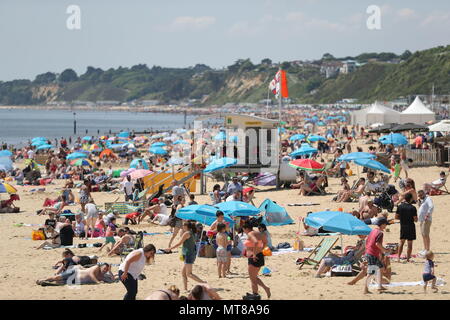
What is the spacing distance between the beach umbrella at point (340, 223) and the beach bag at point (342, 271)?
0.51 metres

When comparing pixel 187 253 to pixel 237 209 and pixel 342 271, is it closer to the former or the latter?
pixel 342 271

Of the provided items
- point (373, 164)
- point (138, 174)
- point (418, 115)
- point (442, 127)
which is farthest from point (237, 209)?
point (418, 115)

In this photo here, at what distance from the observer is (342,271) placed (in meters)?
10.0

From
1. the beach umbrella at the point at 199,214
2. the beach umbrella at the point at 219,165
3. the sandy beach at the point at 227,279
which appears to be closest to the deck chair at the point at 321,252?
the sandy beach at the point at 227,279

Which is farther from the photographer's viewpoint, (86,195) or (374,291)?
(86,195)

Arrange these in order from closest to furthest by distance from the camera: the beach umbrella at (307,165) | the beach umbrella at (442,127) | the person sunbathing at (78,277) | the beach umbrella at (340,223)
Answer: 1. the person sunbathing at (78,277)
2. the beach umbrella at (340,223)
3. the beach umbrella at (307,165)
4. the beach umbrella at (442,127)

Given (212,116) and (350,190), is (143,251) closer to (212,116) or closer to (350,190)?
(350,190)

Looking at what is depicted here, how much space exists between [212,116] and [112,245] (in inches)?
409

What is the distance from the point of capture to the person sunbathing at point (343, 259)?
10.1 meters

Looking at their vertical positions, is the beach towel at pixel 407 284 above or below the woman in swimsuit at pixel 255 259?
below

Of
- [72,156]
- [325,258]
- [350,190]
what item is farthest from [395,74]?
[325,258]

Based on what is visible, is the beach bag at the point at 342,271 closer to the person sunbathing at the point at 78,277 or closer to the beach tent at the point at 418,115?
the person sunbathing at the point at 78,277

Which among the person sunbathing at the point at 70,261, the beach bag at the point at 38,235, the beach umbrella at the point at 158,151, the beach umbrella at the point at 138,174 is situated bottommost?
the beach bag at the point at 38,235

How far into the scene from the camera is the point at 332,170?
23.6m
